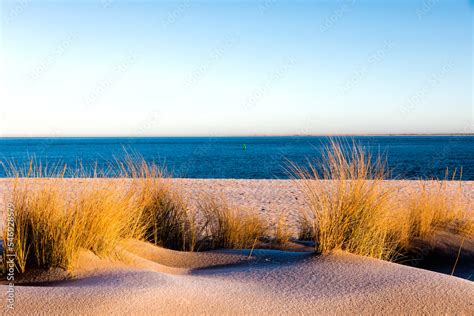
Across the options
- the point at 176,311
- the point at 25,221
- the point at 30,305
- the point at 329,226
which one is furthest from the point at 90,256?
the point at 329,226

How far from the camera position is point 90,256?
372 centimetres

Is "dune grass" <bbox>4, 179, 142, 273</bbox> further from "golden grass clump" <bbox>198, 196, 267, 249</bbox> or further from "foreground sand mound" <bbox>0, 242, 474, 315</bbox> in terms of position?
"golden grass clump" <bbox>198, 196, 267, 249</bbox>

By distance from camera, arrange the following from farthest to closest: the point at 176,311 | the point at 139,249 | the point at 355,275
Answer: the point at 139,249, the point at 355,275, the point at 176,311

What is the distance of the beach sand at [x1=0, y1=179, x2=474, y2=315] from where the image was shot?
2752mm

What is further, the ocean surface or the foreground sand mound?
the ocean surface

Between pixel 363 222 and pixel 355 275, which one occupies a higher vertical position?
pixel 363 222

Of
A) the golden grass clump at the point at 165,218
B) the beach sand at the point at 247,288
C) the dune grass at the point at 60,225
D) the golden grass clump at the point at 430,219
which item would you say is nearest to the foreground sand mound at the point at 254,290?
the beach sand at the point at 247,288

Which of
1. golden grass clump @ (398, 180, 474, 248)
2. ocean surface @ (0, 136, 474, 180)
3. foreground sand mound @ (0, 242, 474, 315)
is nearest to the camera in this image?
foreground sand mound @ (0, 242, 474, 315)

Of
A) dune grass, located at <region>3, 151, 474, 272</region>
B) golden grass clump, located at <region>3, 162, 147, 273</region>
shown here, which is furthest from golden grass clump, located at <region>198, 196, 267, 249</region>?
golden grass clump, located at <region>3, 162, 147, 273</region>

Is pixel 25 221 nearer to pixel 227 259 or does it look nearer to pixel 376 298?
pixel 227 259

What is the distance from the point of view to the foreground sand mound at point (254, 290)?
2.74 metres

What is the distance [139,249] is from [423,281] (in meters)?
2.42

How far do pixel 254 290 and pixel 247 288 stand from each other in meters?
0.06

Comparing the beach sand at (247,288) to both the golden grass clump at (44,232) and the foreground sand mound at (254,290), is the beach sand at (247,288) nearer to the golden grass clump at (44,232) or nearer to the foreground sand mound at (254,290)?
the foreground sand mound at (254,290)
